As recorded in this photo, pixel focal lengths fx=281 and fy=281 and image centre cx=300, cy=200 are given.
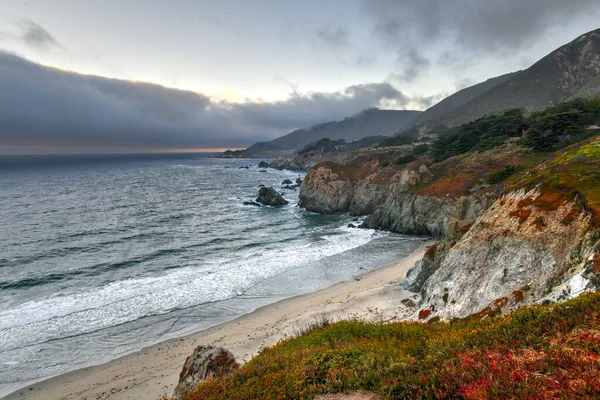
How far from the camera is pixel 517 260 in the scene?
51.9 feet

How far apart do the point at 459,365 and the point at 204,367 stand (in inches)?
424

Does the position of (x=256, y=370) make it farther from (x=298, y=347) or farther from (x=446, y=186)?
(x=446, y=186)

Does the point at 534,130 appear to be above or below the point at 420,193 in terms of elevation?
above

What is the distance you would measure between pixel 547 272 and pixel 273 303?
21.5m

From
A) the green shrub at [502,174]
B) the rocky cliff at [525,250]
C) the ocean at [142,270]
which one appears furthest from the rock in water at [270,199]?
the rocky cliff at [525,250]

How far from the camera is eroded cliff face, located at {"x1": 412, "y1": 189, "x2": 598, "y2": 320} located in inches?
524

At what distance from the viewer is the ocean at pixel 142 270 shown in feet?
74.1

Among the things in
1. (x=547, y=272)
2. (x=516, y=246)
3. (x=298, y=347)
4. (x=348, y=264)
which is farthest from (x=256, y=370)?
(x=348, y=264)

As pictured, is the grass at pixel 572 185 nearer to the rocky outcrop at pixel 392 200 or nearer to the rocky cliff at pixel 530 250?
the rocky cliff at pixel 530 250

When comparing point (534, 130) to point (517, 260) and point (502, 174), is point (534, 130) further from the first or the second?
point (517, 260)

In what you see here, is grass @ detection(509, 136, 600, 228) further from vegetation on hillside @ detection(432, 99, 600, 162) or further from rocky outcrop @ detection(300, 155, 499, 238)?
vegetation on hillside @ detection(432, 99, 600, 162)

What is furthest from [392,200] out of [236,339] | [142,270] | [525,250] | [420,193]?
[142,270]

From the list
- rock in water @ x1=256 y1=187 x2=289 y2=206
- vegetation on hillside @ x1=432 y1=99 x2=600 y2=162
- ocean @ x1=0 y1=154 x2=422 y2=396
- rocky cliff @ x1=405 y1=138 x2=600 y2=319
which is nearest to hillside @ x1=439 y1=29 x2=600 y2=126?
vegetation on hillside @ x1=432 y1=99 x2=600 y2=162

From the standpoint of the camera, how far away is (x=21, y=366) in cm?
1967
